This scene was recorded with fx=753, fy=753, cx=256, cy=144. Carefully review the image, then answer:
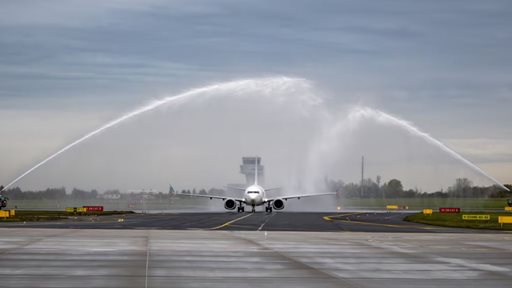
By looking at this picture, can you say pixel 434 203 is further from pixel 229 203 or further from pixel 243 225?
pixel 243 225

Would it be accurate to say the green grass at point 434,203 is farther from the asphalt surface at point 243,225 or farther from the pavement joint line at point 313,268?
the pavement joint line at point 313,268

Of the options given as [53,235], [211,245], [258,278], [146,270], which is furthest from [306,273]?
[53,235]

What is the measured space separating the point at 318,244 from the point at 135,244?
9729mm

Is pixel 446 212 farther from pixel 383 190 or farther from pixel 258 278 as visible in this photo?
pixel 258 278

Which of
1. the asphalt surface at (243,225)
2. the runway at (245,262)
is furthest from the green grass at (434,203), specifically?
the runway at (245,262)

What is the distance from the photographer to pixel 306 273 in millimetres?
25594

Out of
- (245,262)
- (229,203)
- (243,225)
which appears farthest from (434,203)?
(245,262)

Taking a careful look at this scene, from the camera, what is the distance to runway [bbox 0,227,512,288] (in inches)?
917

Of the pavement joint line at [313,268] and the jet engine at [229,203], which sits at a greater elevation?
the jet engine at [229,203]

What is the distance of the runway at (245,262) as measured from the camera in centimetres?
2330

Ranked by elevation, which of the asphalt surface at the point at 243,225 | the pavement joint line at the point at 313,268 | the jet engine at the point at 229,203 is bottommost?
the pavement joint line at the point at 313,268

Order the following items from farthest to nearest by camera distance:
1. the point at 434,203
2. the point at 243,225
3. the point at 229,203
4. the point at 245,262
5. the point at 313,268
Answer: the point at 434,203
the point at 229,203
the point at 243,225
the point at 245,262
the point at 313,268

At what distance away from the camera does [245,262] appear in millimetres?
29234

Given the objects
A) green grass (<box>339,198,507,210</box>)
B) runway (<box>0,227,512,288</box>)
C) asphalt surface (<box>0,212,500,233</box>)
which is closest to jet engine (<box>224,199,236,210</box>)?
asphalt surface (<box>0,212,500,233</box>)
